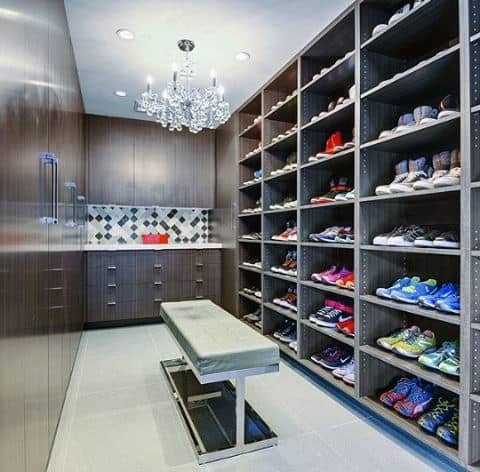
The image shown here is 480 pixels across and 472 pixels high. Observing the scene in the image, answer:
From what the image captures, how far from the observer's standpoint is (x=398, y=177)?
2.09 meters

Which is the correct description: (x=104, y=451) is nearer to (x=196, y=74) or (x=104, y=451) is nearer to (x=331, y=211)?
(x=331, y=211)

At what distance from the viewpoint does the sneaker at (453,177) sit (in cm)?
167

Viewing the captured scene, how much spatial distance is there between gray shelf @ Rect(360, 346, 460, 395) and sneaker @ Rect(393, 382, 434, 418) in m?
0.20

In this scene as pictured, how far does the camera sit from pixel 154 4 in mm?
2254

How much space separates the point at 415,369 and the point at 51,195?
216 cm

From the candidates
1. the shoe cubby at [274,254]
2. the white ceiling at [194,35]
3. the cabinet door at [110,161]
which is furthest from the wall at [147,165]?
the shoe cubby at [274,254]

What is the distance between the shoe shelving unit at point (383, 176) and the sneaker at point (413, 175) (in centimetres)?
5

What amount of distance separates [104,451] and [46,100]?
6.11 ft

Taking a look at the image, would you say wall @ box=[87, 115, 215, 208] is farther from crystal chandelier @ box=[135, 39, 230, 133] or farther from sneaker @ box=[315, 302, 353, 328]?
sneaker @ box=[315, 302, 353, 328]

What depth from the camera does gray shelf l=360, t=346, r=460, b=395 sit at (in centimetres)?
162

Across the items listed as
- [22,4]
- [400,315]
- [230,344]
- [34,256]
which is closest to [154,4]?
[22,4]

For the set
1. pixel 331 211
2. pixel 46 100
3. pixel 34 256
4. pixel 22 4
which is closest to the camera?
pixel 22 4

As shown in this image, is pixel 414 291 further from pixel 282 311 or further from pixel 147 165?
pixel 147 165

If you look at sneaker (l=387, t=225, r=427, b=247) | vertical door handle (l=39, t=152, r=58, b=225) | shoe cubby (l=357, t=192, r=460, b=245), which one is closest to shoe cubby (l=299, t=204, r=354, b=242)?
shoe cubby (l=357, t=192, r=460, b=245)
